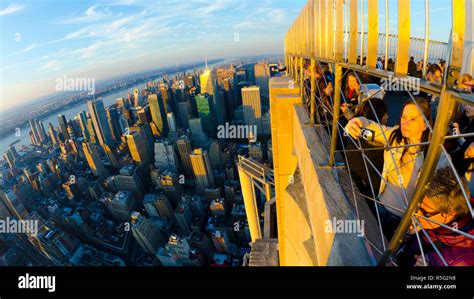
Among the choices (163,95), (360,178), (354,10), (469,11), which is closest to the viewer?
(469,11)

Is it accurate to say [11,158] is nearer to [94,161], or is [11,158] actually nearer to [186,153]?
[94,161]

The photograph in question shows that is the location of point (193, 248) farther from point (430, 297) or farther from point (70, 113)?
point (70, 113)

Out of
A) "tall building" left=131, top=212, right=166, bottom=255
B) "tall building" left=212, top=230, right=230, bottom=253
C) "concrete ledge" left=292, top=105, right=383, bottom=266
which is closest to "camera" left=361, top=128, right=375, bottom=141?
"concrete ledge" left=292, top=105, right=383, bottom=266

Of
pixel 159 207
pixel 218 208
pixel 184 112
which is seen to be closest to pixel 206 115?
pixel 184 112

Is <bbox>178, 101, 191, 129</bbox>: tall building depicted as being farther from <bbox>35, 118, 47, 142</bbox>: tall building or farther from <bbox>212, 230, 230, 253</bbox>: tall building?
<bbox>212, 230, 230, 253</bbox>: tall building

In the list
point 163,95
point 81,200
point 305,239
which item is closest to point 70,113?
point 163,95

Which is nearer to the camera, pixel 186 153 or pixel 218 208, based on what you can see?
pixel 218 208
